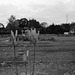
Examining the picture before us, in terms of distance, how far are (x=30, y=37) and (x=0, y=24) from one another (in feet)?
211

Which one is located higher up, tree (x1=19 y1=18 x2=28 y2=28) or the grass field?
tree (x1=19 y1=18 x2=28 y2=28)

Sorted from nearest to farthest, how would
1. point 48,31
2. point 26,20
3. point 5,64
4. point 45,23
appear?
point 5,64 < point 48,31 < point 26,20 < point 45,23

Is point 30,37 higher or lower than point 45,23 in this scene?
lower

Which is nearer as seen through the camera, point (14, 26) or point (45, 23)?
point (14, 26)

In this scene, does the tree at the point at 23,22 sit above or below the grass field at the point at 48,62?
above

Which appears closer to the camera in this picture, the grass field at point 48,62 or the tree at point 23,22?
the grass field at point 48,62

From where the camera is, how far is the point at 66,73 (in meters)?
4.38

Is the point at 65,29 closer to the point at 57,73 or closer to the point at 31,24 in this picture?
the point at 31,24

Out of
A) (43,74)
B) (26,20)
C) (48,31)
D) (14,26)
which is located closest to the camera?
(43,74)

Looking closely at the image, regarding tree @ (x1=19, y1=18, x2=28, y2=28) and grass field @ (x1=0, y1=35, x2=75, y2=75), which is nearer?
grass field @ (x1=0, y1=35, x2=75, y2=75)

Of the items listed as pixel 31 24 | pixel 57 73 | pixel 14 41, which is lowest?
pixel 57 73

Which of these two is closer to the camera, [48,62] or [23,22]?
[48,62]

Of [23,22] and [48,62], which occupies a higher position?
[23,22]

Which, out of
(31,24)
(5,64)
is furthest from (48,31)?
(5,64)
